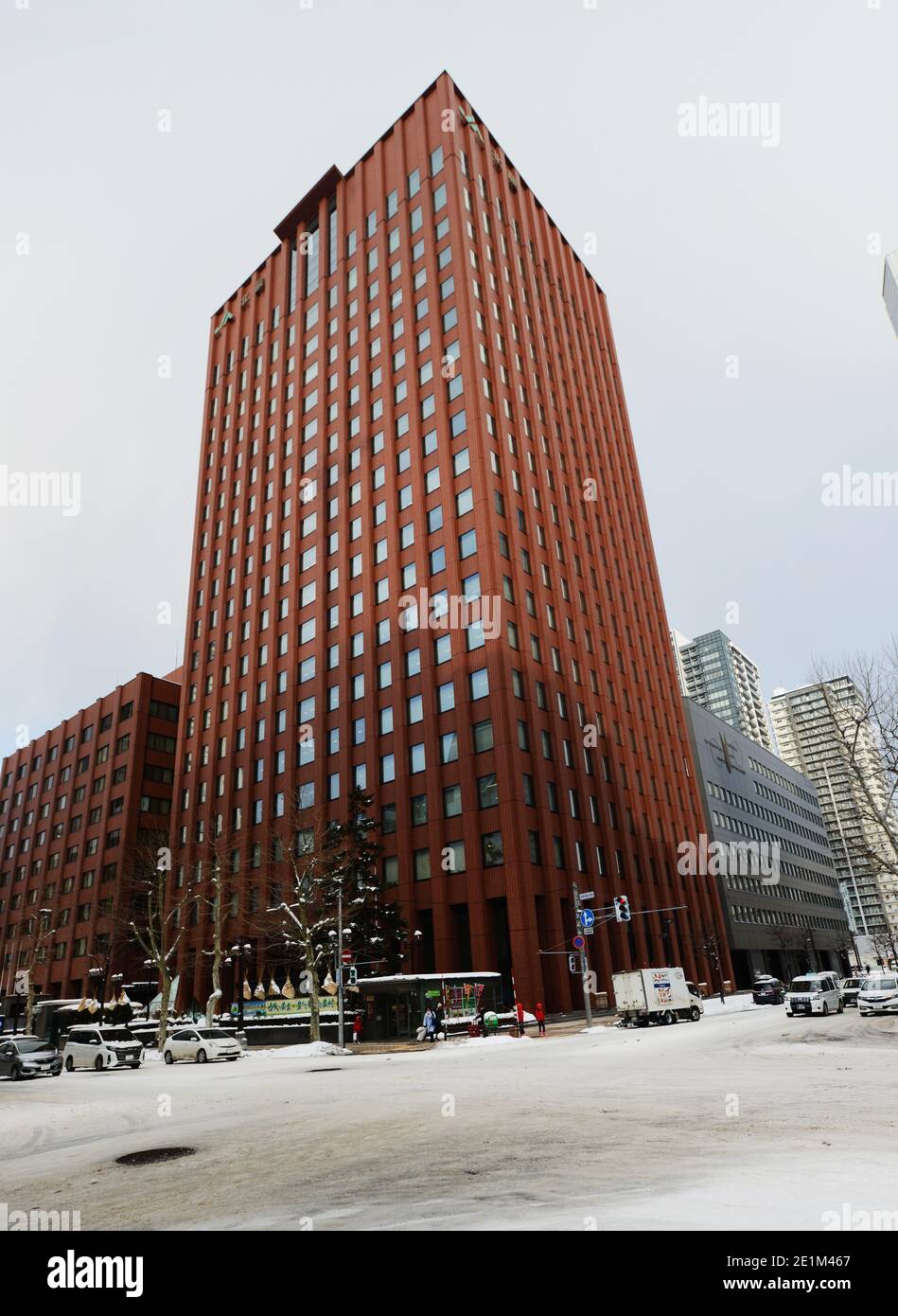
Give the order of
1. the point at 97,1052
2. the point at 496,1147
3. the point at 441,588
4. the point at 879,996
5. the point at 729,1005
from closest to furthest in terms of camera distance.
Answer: the point at 496,1147 < the point at 879,996 < the point at 97,1052 < the point at 441,588 < the point at 729,1005

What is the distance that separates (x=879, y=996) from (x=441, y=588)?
1350 inches

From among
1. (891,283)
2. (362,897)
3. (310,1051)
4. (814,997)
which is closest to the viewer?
(310,1051)

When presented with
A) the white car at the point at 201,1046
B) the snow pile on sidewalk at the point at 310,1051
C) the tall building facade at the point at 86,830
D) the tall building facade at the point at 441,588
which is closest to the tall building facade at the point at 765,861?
the tall building facade at the point at 441,588

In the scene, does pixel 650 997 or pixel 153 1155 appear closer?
pixel 153 1155

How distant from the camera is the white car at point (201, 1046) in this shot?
35.2 m

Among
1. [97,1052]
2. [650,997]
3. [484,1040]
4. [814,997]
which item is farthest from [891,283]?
[97,1052]

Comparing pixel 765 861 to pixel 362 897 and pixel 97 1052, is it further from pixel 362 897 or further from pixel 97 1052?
pixel 97 1052

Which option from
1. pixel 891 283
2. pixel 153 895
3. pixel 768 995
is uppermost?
pixel 891 283

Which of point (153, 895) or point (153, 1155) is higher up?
point (153, 895)

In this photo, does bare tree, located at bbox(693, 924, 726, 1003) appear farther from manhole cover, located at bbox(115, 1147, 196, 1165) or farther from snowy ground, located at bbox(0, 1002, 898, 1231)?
manhole cover, located at bbox(115, 1147, 196, 1165)

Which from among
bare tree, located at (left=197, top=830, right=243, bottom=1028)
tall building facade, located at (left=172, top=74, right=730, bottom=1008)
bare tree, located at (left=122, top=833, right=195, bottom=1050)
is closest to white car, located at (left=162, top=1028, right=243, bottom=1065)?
tall building facade, located at (left=172, top=74, right=730, bottom=1008)

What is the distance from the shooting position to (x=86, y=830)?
3438 inches

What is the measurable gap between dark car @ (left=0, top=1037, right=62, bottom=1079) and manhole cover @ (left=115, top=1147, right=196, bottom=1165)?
892 inches
